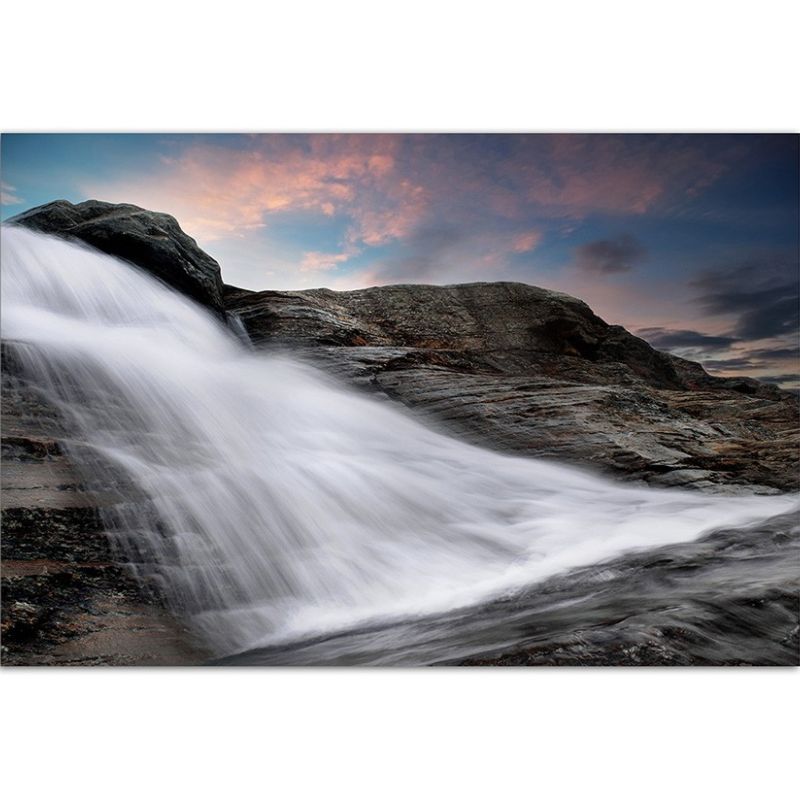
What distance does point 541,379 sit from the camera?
502 centimetres

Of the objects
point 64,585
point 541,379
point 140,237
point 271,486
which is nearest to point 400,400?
point 541,379

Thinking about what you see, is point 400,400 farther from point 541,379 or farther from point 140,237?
point 140,237

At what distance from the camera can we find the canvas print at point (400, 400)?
2.58 meters

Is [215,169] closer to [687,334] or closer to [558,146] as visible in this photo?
[558,146]

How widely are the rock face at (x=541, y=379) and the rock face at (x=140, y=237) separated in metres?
0.37

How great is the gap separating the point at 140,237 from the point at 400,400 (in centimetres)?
211

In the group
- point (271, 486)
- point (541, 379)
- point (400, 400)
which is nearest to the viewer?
point (271, 486)

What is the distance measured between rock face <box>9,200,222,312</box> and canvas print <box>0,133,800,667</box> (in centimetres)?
2

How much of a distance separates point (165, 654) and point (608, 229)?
3.78 meters

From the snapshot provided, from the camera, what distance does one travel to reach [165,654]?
2494 millimetres

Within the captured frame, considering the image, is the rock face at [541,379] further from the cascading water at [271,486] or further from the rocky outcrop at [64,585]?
the rocky outcrop at [64,585]

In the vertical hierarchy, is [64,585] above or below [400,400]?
below

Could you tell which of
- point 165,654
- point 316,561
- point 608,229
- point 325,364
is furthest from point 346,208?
point 165,654

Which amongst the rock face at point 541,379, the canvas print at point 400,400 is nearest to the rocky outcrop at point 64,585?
the canvas print at point 400,400
